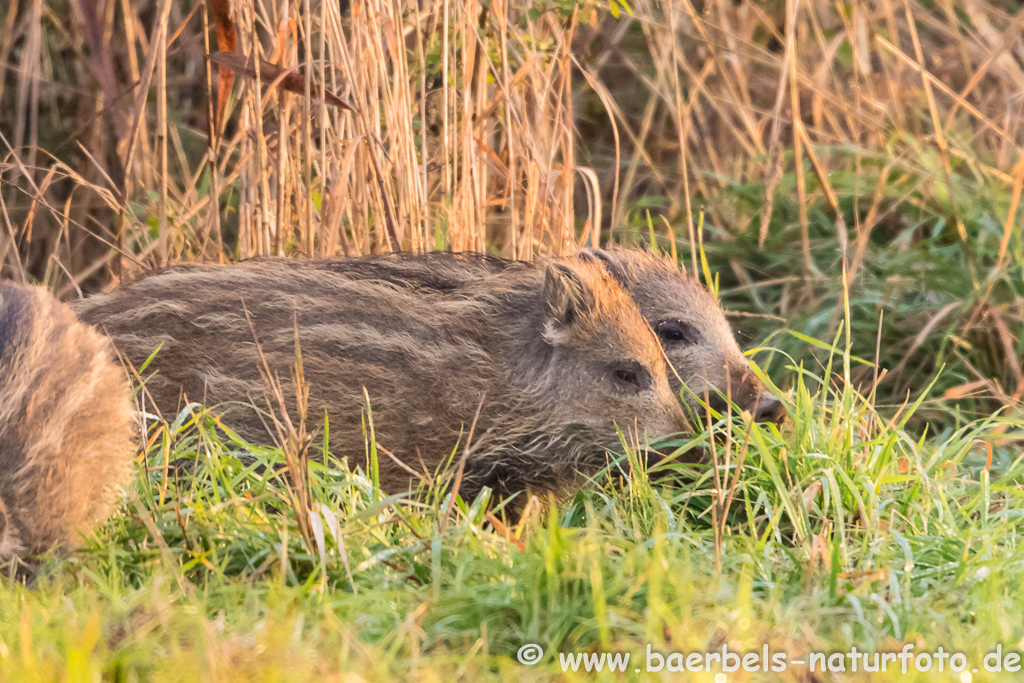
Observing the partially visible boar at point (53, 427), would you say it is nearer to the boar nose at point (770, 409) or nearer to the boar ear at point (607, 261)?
the boar ear at point (607, 261)

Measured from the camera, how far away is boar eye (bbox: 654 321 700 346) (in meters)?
3.66

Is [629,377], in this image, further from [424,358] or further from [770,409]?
[424,358]

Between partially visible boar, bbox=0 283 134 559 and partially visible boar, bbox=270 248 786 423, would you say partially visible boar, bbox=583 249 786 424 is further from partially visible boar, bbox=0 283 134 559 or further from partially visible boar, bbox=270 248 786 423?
partially visible boar, bbox=0 283 134 559

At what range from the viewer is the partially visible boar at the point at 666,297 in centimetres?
356

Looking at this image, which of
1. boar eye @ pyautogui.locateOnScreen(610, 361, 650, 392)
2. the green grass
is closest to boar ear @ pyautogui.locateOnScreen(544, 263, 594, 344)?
boar eye @ pyautogui.locateOnScreen(610, 361, 650, 392)

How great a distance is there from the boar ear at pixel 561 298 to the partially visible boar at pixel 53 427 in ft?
4.31

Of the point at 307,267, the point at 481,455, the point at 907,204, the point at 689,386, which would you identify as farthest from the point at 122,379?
the point at 907,204

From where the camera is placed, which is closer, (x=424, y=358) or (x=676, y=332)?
(x=424, y=358)

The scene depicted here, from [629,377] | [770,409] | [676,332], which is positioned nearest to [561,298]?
[629,377]

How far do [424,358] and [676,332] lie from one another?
86 centimetres

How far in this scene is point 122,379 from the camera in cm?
290

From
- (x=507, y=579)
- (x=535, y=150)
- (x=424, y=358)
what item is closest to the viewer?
(x=507, y=579)

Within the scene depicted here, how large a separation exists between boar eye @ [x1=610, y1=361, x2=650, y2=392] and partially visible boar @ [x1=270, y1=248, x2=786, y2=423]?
103 mm

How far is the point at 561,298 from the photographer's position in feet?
11.5
